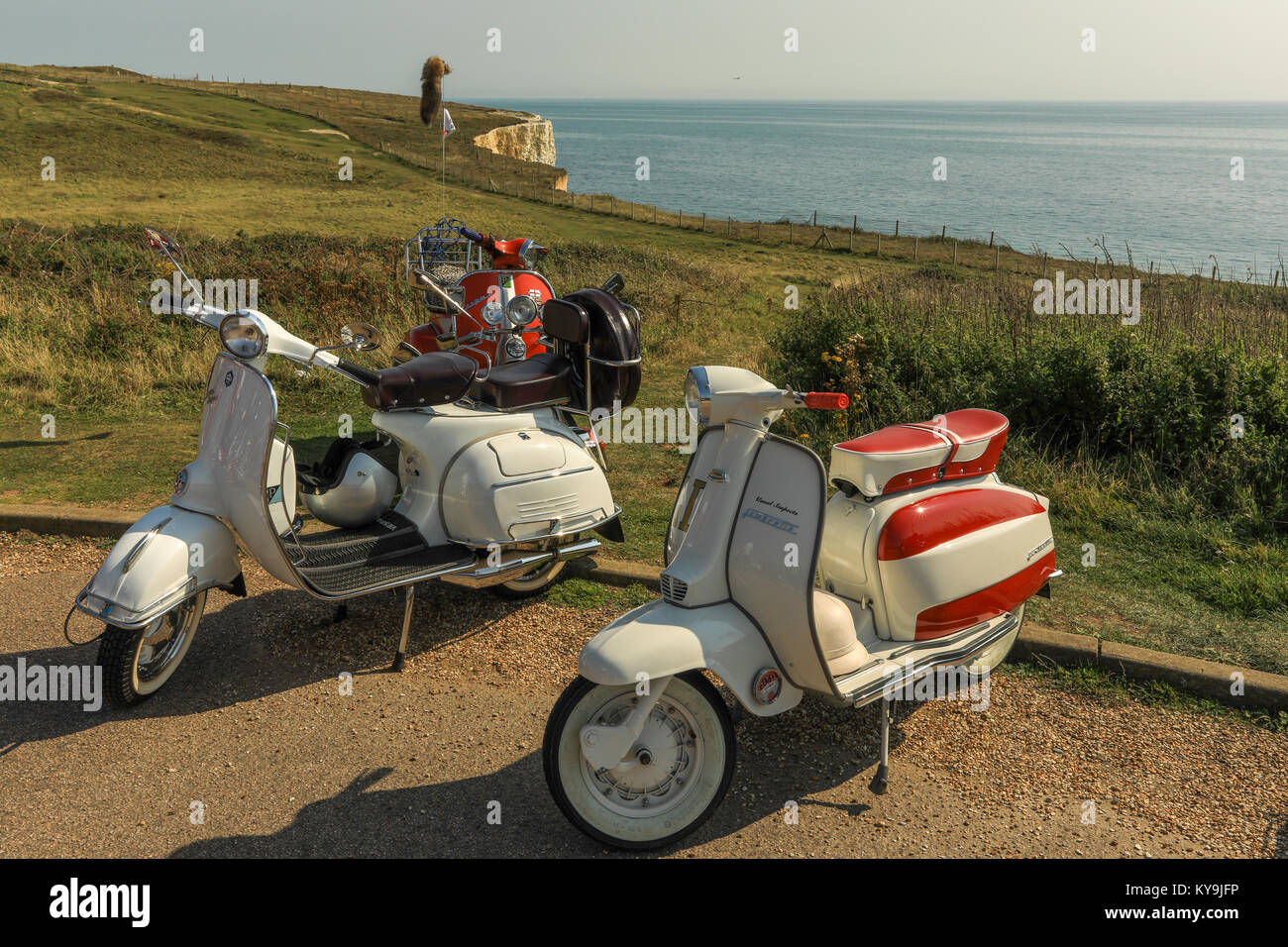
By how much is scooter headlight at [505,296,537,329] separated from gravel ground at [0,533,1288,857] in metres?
2.09

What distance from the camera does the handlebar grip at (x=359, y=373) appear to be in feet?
14.1

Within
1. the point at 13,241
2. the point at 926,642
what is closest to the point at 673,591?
the point at 926,642

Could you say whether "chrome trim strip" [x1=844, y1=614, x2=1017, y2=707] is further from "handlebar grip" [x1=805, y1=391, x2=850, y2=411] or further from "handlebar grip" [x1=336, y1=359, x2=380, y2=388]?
"handlebar grip" [x1=336, y1=359, x2=380, y2=388]

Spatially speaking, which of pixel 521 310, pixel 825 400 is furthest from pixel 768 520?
pixel 521 310

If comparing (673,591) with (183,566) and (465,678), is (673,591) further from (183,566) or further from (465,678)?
(183,566)

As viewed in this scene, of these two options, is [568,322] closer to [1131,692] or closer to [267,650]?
[267,650]

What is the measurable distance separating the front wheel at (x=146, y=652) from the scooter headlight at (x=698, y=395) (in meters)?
2.29

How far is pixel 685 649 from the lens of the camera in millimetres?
3055

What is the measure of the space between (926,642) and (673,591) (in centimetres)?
109

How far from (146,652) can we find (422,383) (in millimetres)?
1601

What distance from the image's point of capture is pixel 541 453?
15.7ft

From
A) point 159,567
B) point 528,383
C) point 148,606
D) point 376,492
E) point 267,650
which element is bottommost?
point 267,650

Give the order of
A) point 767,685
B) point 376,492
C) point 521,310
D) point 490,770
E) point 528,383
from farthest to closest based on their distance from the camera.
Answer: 1. point 521,310
2. point 528,383
3. point 376,492
4. point 490,770
5. point 767,685

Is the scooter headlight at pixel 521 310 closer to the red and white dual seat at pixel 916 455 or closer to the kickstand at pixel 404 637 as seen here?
the kickstand at pixel 404 637
